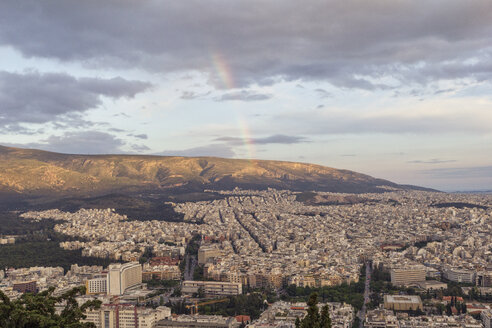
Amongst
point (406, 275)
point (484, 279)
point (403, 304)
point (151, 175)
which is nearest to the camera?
point (403, 304)

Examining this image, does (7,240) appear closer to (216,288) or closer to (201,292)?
(201,292)

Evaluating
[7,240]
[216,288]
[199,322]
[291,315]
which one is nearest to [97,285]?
[216,288]

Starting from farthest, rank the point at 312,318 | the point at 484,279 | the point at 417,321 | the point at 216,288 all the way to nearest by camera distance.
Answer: the point at 484,279 → the point at 216,288 → the point at 417,321 → the point at 312,318

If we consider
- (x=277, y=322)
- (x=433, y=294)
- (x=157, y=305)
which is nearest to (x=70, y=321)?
(x=277, y=322)

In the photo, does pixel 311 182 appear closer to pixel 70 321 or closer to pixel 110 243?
pixel 110 243

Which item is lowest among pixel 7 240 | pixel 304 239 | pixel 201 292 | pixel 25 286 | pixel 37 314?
pixel 201 292
